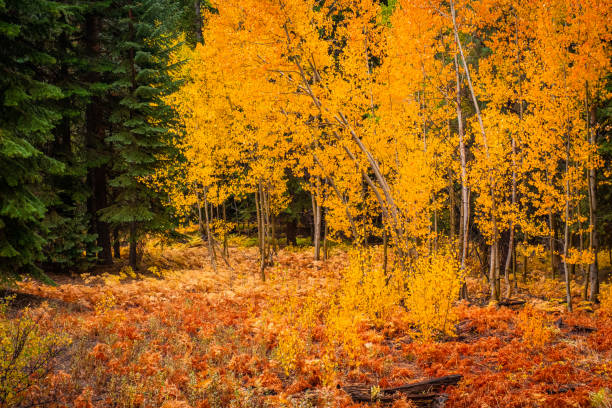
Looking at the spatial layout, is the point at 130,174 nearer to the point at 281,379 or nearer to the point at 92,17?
the point at 92,17

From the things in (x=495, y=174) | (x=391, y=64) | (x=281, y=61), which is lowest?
(x=495, y=174)

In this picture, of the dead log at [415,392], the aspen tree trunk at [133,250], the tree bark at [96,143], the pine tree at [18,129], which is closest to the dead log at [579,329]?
the dead log at [415,392]

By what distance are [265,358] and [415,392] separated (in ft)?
7.80

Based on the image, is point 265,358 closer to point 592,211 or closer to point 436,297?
point 436,297

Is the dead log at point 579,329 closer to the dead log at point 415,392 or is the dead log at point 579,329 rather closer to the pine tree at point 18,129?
the dead log at point 415,392

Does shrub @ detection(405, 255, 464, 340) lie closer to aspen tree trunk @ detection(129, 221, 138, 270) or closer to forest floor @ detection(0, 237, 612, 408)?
forest floor @ detection(0, 237, 612, 408)

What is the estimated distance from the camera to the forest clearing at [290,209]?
17.2ft

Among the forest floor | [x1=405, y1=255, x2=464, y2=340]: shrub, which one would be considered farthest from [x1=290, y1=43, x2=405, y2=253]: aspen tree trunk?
[x1=405, y1=255, x2=464, y2=340]: shrub

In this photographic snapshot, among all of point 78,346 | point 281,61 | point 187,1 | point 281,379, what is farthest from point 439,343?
point 187,1

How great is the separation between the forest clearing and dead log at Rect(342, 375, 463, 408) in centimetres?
2

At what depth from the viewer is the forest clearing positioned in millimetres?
5250

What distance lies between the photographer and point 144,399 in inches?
171

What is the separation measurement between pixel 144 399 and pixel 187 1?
29000 mm

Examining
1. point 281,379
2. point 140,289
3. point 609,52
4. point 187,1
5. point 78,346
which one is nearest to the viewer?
point 281,379
